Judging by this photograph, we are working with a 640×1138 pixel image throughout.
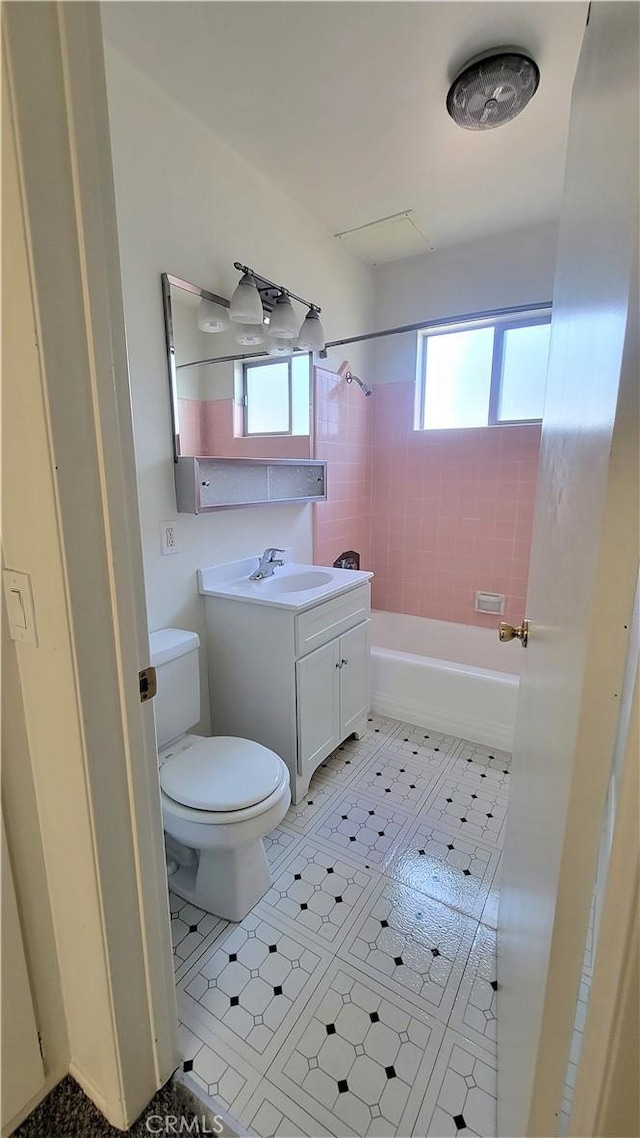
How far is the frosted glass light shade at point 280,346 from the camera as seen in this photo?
6.77ft

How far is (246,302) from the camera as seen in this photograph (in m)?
1.75

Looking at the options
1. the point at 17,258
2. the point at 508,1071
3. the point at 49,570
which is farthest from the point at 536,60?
the point at 508,1071

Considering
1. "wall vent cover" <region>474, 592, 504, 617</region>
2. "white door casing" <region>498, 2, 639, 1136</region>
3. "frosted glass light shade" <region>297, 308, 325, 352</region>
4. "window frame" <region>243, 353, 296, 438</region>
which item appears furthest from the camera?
"wall vent cover" <region>474, 592, 504, 617</region>

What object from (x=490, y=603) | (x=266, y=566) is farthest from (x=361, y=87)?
(x=490, y=603)

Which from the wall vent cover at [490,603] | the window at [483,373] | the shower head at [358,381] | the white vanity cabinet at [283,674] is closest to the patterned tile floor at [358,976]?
the white vanity cabinet at [283,674]

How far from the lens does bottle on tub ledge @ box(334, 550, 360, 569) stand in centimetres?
281

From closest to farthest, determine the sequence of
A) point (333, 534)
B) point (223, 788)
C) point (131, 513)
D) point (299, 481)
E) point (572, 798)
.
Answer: point (572, 798) < point (131, 513) < point (223, 788) < point (299, 481) < point (333, 534)

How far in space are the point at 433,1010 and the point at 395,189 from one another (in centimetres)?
292

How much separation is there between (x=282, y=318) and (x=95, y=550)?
162 centimetres

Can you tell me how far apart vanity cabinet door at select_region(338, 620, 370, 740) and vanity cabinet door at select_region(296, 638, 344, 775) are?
0.05m

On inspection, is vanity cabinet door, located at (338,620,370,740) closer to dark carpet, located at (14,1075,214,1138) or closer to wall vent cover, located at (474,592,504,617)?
wall vent cover, located at (474,592,504,617)

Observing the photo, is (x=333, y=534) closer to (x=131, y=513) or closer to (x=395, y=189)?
(x=395, y=189)

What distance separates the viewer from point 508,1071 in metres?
0.83

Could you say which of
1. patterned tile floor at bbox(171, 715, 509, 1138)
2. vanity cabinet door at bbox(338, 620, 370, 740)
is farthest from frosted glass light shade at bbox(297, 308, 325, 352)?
patterned tile floor at bbox(171, 715, 509, 1138)
